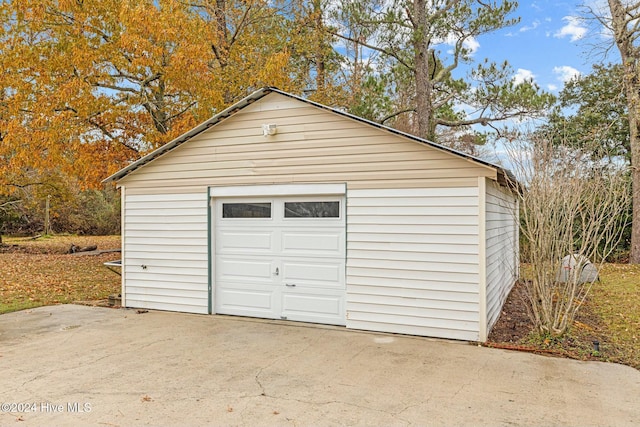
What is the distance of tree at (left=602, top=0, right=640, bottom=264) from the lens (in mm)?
13188

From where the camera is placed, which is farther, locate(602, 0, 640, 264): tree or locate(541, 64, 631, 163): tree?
locate(541, 64, 631, 163): tree

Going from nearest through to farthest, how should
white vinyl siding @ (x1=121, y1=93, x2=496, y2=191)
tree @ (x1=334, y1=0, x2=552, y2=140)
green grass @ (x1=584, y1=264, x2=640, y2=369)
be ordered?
green grass @ (x1=584, y1=264, x2=640, y2=369), white vinyl siding @ (x1=121, y1=93, x2=496, y2=191), tree @ (x1=334, y1=0, x2=552, y2=140)

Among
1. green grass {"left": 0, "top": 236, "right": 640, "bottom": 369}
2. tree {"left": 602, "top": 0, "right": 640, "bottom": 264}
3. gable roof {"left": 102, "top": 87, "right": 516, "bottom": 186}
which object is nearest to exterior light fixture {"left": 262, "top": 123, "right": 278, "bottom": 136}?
gable roof {"left": 102, "top": 87, "right": 516, "bottom": 186}

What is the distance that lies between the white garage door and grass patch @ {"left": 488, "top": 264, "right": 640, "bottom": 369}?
2330 mm

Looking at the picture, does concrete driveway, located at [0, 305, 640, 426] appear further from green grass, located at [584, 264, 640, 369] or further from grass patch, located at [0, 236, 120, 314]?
grass patch, located at [0, 236, 120, 314]

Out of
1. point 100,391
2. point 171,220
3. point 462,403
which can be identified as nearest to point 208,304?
point 171,220

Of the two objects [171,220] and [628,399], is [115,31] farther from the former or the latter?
[628,399]

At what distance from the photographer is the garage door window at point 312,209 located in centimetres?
662

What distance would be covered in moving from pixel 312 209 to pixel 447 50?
941 cm

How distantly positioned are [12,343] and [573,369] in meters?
6.49

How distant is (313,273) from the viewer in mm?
6723

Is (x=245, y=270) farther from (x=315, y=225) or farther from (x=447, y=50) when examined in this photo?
(x=447, y=50)

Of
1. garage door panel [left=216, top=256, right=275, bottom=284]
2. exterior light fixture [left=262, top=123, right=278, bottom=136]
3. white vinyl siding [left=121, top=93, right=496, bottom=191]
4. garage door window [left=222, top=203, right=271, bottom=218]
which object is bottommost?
garage door panel [left=216, top=256, right=275, bottom=284]

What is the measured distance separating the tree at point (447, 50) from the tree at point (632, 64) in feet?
11.5
